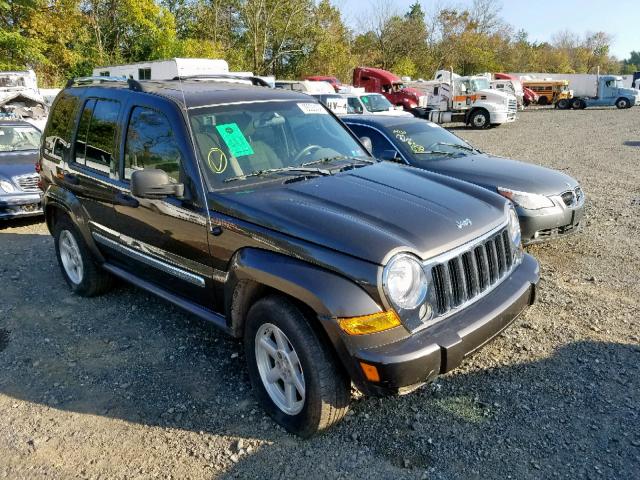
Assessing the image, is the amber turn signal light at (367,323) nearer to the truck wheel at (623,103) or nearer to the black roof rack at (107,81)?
the black roof rack at (107,81)

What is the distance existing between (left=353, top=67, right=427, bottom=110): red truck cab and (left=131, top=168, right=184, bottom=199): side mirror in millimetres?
26682

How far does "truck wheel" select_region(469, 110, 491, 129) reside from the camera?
79.1 ft

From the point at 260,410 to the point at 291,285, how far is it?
1068 millimetres

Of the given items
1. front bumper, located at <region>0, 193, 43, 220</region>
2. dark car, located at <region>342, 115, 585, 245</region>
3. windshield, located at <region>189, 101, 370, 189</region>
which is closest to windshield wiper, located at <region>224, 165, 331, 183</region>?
windshield, located at <region>189, 101, 370, 189</region>

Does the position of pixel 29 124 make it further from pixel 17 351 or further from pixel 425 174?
pixel 425 174

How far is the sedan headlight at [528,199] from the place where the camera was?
5.72 meters

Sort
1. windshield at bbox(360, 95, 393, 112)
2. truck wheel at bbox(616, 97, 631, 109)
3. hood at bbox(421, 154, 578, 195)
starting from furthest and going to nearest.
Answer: truck wheel at bbox(616, 97, 631, 109) < windshield at bbox(360, 95, 393, 112) < hood at bbox(421, 154, 578, 195)

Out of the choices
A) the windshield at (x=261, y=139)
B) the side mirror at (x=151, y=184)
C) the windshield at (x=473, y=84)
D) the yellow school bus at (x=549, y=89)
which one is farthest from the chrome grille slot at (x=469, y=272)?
the yellow school bus at (x=549, y=89)

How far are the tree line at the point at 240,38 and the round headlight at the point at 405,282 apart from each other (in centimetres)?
2957

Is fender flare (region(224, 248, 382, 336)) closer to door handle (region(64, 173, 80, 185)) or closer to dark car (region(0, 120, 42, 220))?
door handle (region(64, 173, 80, 185))

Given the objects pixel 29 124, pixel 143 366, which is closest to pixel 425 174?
pixel 143 366

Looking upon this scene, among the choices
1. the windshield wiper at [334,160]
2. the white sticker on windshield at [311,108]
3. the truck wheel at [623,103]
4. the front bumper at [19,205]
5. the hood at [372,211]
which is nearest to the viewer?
the hood at [372,211]

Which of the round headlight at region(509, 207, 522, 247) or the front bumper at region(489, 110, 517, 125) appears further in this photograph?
the front bumper at region(489, 110, 517, 125)

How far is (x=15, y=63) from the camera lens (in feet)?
91.0
